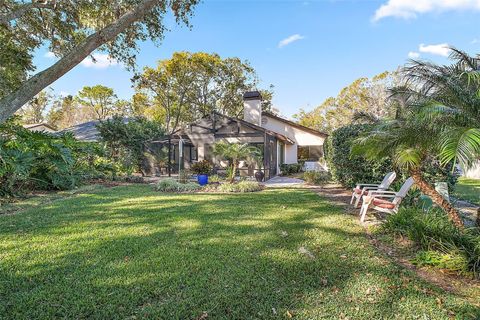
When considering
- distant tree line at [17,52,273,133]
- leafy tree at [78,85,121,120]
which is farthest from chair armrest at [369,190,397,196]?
leafy tree at [78,85,121,120]

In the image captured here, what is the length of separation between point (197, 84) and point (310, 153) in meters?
13.9

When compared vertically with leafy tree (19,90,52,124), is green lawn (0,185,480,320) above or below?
below

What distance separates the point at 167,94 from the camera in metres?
27.0

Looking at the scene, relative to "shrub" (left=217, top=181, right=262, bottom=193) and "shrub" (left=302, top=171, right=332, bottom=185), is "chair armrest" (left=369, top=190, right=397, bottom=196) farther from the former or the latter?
"shrub" (left=302, top=171, right=332, bottom=185)

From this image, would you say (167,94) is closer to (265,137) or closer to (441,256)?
(265,137)

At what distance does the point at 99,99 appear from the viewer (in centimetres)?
3744

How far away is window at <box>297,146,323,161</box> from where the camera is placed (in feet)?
74.7

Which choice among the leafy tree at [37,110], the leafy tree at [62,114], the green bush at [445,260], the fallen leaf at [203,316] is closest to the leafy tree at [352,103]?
the green bush at [445,260]

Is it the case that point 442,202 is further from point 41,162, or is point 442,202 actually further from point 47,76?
point 41,162

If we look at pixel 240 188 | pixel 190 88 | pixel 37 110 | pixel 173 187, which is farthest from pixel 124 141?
pixel 37 110

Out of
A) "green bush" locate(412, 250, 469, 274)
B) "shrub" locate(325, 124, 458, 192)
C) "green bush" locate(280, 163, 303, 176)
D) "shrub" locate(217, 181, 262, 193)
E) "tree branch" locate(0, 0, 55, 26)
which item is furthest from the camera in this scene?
"green bush" locate(280, 163, 303, 176)

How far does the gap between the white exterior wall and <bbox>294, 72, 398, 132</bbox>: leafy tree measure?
4414mm

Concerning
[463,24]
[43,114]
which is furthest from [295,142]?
[43,114]

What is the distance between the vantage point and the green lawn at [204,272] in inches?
105
